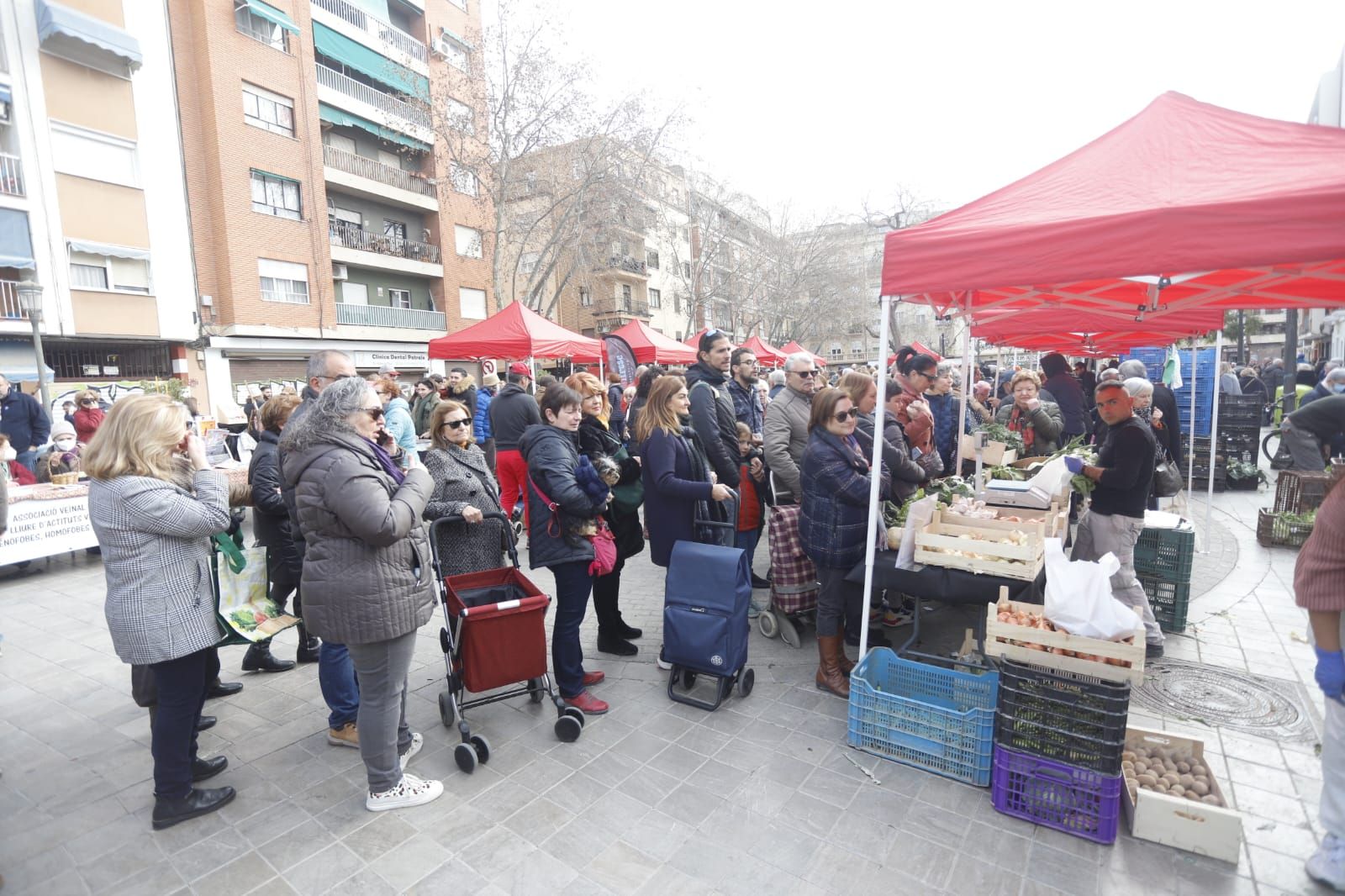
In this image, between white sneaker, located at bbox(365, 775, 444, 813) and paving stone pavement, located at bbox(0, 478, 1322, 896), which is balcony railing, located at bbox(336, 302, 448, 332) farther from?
white sneaker, located at bbox(365, 775, 444, 813)

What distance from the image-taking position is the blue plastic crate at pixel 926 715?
2971 millimetres

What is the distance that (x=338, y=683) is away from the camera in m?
3.44

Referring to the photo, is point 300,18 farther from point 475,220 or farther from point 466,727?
point 466,727

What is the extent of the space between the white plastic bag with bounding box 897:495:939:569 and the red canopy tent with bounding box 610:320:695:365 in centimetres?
885

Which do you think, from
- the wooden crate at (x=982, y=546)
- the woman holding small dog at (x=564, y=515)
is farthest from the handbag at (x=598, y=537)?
the wooden crate at (x=982, y=546)

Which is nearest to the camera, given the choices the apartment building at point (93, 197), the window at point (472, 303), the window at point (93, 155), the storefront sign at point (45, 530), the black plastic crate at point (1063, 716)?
the black plastic crate at point (1063, 716)

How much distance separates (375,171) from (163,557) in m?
25.0

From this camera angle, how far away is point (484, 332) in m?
9.63

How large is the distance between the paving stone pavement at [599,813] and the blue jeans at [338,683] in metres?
0.20

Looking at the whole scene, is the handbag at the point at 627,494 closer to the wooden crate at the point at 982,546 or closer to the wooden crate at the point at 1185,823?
the wooden crate at the point at 982,546

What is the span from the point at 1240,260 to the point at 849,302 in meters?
36.5

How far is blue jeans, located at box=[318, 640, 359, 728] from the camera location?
134 inches

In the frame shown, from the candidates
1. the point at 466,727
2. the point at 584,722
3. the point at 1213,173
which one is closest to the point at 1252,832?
the point at 1213,173

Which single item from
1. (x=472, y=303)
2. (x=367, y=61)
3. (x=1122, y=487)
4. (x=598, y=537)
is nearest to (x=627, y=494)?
(x=598, y=537)
